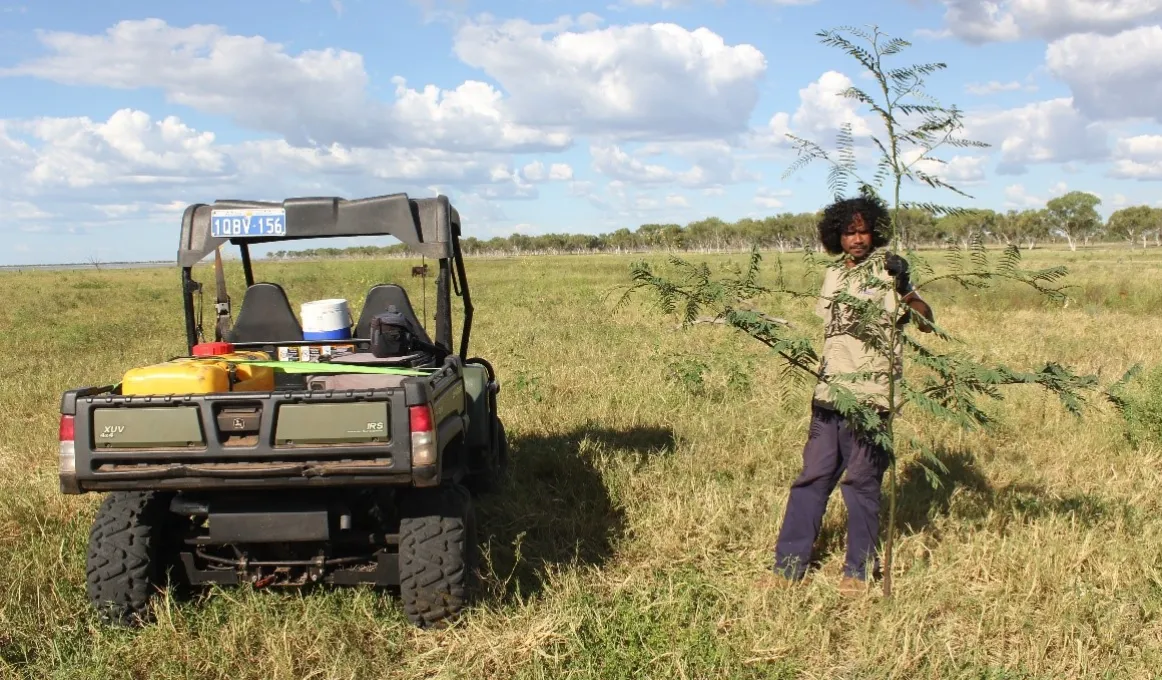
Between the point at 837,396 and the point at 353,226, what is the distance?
8.59ft

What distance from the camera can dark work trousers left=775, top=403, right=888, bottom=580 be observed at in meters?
4.19

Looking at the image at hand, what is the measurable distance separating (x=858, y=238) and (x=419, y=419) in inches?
82.5

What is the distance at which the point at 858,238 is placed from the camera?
4.04 m

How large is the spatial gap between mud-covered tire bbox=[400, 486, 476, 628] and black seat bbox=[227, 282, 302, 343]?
168 centimetres

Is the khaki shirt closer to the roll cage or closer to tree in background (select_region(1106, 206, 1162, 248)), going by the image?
the roll cage

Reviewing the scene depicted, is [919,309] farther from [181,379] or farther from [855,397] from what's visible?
[181,379]

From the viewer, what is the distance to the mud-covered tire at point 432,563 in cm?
378

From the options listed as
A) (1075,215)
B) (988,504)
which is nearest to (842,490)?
(988,504)

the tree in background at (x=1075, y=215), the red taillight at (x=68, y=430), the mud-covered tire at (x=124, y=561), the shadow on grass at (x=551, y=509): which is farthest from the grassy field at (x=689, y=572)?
the tree in background at (x=1075, y=215)

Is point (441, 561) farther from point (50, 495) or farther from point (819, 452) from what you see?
point (50, 495)

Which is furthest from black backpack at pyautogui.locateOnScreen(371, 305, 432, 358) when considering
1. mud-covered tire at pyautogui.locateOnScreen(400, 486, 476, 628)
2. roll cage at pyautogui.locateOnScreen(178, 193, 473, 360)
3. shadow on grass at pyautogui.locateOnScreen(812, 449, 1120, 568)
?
shadow on grass at pyautogui.locateOnScreen(812, 449, 1120, 568)

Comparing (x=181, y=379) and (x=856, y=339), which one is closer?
(x=181, y=379)

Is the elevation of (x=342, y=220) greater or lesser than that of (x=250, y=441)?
greater

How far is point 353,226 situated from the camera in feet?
15.6
